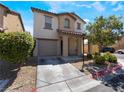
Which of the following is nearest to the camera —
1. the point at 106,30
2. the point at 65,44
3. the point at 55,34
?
the point at 106,30

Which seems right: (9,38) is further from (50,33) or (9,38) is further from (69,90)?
(50,33)

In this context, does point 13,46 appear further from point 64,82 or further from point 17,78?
point 64,82

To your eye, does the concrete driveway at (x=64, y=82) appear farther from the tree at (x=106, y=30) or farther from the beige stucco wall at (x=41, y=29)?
the beige stucco wall at (x=41, y=29)

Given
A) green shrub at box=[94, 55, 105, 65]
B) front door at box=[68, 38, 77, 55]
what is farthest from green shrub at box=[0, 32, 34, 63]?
front door at box=[68, 38, 77, 55]

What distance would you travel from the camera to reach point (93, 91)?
7992 mm

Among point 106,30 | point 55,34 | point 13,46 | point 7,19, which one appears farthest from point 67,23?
point 13,46

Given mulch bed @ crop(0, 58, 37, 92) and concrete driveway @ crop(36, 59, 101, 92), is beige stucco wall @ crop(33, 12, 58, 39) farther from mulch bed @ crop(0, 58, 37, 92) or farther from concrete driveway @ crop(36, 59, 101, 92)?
concrete driveway @ crop(36, 59, 101, 92)

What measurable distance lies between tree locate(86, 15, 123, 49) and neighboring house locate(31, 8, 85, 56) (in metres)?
3.83

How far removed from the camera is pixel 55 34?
63.1 ft

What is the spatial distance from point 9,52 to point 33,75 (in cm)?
230

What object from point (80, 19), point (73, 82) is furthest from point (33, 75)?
point (80, 19)

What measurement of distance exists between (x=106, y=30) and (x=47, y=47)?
296 inches

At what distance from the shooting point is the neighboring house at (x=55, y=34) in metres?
17.9

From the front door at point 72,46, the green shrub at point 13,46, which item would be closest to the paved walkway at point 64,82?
the green shrub at point 13,46
